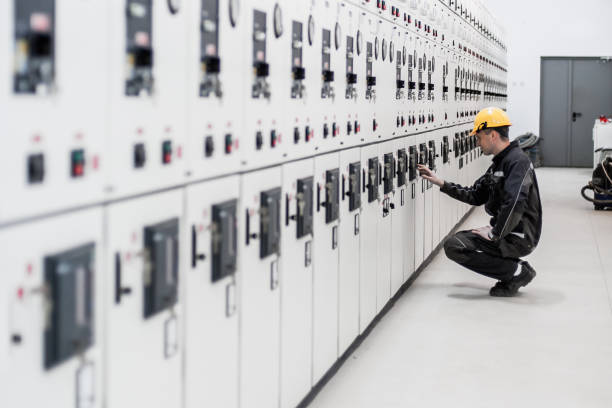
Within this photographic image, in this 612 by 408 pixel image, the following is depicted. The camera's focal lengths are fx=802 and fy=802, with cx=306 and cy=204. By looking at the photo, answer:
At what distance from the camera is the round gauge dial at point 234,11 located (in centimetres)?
290

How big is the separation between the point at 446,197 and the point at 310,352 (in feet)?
16.4

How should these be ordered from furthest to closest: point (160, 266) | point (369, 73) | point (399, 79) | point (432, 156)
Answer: point (432, 156)
point (399, 79)
point (369, 73)
point (160, 266)

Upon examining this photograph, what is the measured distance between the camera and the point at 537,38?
18141 millimetres

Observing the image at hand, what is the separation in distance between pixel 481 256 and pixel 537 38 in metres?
12.8

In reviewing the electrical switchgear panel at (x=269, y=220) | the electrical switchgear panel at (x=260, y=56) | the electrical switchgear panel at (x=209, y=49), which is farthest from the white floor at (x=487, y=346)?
the electrical switchgear panel at (x=209, y=49)

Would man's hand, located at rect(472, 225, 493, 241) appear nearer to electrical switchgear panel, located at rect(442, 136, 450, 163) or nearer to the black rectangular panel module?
electrical switchgear panel, located at rect(442, 136, 450, 163)

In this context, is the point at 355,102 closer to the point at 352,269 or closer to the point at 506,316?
the point at 352,269

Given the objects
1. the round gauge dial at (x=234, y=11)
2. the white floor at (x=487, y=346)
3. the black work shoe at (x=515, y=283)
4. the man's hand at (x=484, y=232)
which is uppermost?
the round gauge dial at (x=234, y=11)

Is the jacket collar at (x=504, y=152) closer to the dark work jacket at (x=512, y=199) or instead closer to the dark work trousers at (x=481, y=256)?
the dark work jacket at (x=512, y=199)

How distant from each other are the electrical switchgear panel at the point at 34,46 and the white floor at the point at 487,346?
2819 millimetres

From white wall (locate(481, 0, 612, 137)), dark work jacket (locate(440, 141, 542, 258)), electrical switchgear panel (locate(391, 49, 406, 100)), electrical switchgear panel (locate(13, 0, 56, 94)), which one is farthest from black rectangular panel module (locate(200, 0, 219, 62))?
white wall (locate(481, 0, 612, 137))

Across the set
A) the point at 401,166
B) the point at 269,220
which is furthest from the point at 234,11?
the point at 401,166

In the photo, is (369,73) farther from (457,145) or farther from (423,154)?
(457,145)

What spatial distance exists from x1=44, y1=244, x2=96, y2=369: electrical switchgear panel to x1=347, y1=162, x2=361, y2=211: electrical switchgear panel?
2.85 m
